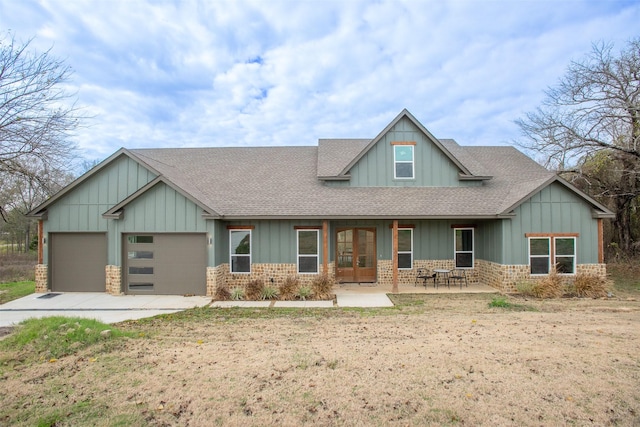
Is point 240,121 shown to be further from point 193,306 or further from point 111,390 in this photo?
point 111,390

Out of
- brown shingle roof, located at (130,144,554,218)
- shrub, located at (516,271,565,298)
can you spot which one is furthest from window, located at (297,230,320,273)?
shrub, located at (516,271,565,298)

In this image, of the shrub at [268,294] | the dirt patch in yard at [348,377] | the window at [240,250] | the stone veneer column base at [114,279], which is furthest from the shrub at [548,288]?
the stone veneer column base at [114,279]

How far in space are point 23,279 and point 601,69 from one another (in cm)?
2726

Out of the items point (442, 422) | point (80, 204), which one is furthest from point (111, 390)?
point (80, 204)

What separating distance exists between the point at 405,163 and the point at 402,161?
145mm

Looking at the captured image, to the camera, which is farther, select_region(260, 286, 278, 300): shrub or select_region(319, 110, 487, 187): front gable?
select_region(319, 110, 487, 187): front gable

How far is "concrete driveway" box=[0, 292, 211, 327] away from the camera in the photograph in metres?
9.58

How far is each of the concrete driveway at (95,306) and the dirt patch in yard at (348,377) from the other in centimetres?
210

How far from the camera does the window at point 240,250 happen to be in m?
13.3

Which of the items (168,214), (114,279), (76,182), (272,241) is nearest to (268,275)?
(272,241)

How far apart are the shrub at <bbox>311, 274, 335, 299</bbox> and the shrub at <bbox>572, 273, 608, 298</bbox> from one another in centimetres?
803

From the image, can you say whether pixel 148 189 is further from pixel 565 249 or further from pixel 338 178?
pixel 565 249

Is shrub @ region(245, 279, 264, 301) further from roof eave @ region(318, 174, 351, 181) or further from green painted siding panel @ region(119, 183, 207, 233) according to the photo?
roof eave @ region(318, 174, 351, 181)

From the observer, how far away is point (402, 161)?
14555 millimetres
